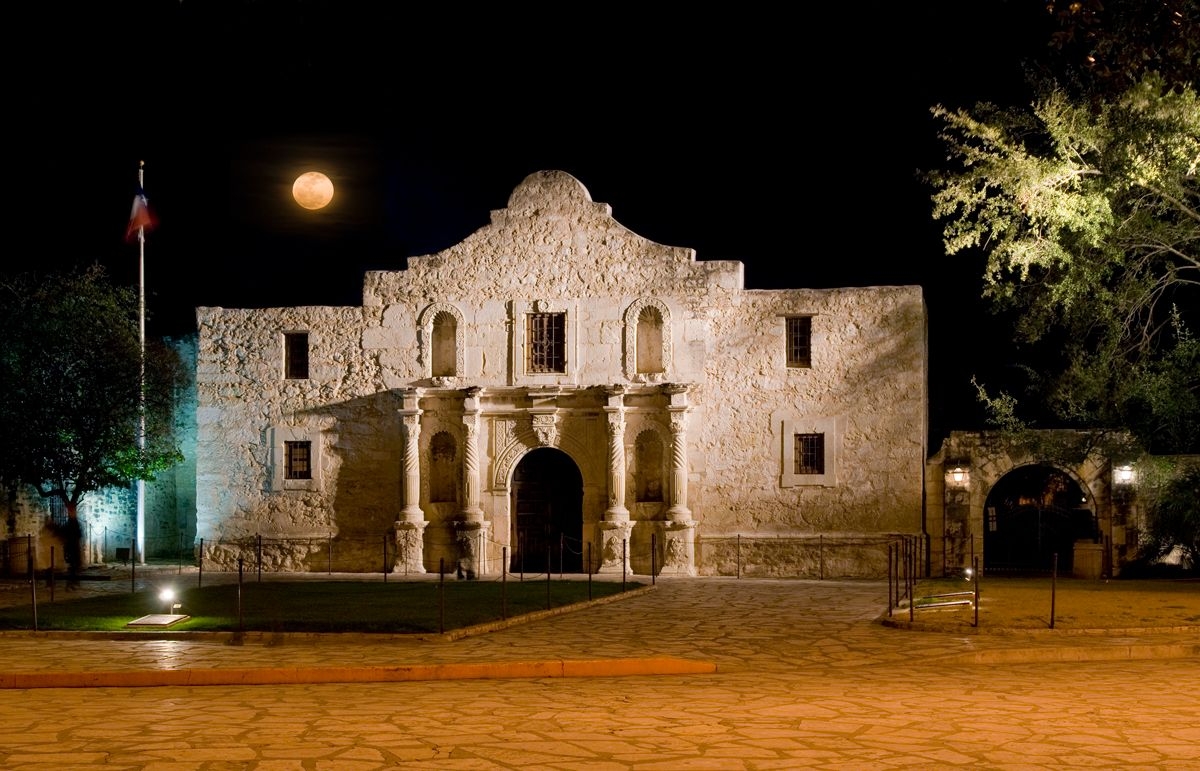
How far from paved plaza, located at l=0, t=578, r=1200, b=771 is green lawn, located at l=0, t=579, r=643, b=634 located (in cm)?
68

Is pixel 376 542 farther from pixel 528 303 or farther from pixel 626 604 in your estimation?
pixel 626 604

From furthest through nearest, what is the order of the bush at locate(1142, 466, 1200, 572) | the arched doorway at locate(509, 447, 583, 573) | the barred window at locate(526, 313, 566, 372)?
the arched doorway at locate(509, 447, 583, 573) → the barred window at locate(526, 313, 566, 372) → the bush at locate(1142, 466, 1200, 572)

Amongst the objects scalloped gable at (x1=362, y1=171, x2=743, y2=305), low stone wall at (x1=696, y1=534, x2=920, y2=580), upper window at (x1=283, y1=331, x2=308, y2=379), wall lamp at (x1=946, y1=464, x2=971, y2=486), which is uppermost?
scalloped gable at (x1=362, y1=171, x2=743, y2=305)

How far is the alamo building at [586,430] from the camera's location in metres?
26.9

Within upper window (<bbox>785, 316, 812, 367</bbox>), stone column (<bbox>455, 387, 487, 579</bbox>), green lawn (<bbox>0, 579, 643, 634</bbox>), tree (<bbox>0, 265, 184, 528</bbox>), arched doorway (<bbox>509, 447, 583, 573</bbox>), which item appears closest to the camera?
green lawn (<bbox>0, 579, 643, 634</bbox>)

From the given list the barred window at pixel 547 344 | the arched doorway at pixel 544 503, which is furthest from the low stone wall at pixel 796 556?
the barred window at pixel 547 344

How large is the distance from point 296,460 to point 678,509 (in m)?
9.36

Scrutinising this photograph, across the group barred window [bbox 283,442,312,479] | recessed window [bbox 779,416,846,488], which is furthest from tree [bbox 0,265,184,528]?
recessed window [bbox 779,416,846,488]

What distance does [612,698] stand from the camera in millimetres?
10719

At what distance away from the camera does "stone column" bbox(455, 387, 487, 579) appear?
27.4 metres

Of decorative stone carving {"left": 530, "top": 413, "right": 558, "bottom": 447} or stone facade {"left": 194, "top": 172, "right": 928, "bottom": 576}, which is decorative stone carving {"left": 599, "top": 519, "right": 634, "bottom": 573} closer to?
stone facade {"left": 194, "top": 172, "right": 928, "bottom": 576}

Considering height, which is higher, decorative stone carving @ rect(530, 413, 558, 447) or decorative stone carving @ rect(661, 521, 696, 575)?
decorative stone carving @ rect(530, 413, 558, 447)

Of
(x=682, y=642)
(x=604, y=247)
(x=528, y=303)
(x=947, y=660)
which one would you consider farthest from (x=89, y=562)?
(x=947, y=660)

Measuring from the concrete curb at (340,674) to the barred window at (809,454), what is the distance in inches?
589
